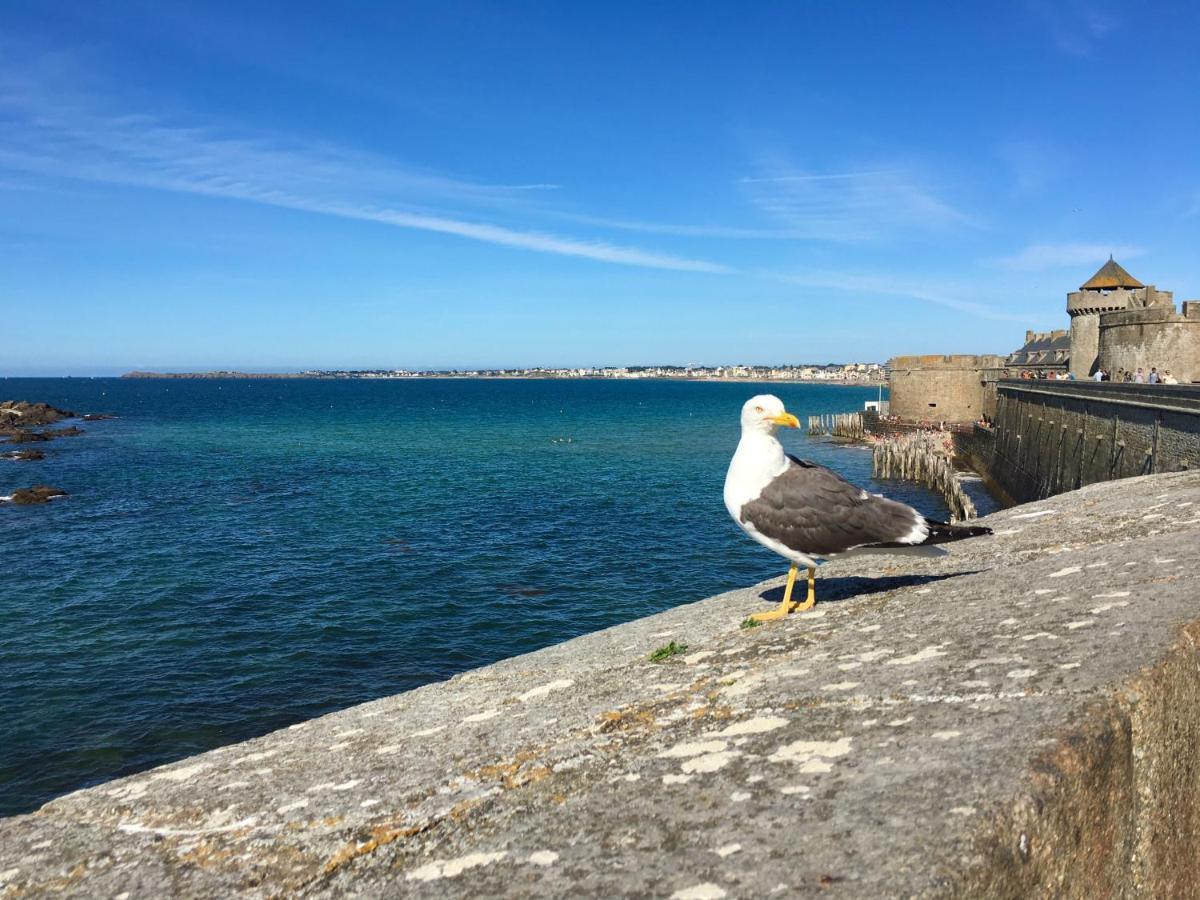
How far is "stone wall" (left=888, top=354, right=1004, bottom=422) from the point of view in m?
68.9

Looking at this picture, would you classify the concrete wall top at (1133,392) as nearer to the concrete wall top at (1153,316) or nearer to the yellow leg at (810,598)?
the concrete wall top at (1153,316)

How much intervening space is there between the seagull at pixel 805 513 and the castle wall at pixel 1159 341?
33761 millimetres

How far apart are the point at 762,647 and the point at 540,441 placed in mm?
70803

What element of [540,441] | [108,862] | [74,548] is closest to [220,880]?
[108,862]

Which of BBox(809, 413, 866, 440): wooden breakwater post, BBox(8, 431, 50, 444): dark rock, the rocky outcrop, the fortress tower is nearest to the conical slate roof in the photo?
the fortress tower

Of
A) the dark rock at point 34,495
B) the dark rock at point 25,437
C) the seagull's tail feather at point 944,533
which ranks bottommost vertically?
the dark rock at point 34,495

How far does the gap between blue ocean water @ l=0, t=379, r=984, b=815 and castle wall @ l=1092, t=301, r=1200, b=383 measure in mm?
10936

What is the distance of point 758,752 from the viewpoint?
9.49ft

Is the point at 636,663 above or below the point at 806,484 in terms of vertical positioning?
below

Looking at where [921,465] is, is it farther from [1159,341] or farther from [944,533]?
[944,533]

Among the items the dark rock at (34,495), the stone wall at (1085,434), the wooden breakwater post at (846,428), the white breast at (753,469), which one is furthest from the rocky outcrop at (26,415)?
the white breast at (753,469)

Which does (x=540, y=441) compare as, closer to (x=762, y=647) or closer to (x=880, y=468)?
(x=880, y=468)

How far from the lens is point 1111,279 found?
158ft

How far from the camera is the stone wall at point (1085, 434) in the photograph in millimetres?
19633
